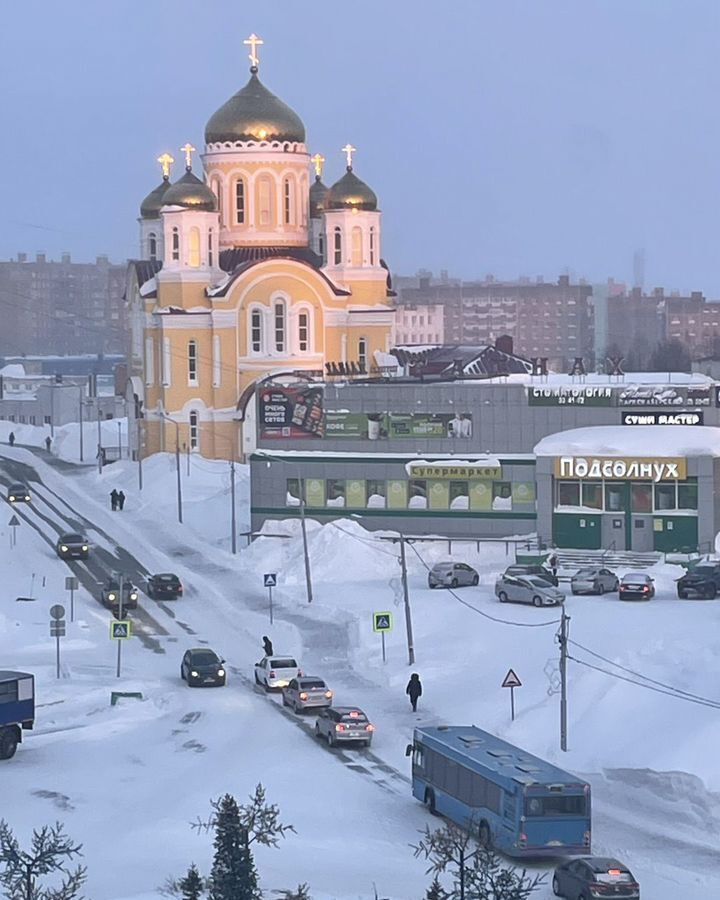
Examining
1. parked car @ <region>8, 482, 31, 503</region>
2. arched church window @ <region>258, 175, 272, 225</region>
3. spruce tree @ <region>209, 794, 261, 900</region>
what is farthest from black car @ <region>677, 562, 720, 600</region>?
arched church window @ <region>258, 175, 272, 225</region>

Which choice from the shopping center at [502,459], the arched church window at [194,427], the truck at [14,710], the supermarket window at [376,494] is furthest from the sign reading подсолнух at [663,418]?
the truck at [14,710]

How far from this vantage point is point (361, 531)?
6131 cm

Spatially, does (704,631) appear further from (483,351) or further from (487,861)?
(483,351)

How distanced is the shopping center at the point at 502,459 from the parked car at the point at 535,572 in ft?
17.2

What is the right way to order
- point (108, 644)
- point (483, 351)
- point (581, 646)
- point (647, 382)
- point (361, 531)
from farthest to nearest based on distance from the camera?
point (483, 351) → point (647, 382) → point (361, 531) → point (108, 644) → point (581, 646)

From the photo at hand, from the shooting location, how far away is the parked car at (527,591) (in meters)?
50.2

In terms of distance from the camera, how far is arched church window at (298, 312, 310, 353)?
85562 mm

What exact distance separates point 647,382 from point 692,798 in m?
34.0

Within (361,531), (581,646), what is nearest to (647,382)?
(361,531)

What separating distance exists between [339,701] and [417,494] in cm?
2090

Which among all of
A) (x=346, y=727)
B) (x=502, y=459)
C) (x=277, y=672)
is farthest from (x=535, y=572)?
(x=346, y=727)

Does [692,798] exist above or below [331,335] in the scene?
below

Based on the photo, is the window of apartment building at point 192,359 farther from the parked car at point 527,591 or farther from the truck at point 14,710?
the truck at point 14,710

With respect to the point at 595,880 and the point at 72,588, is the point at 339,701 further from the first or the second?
the point at 595,880
